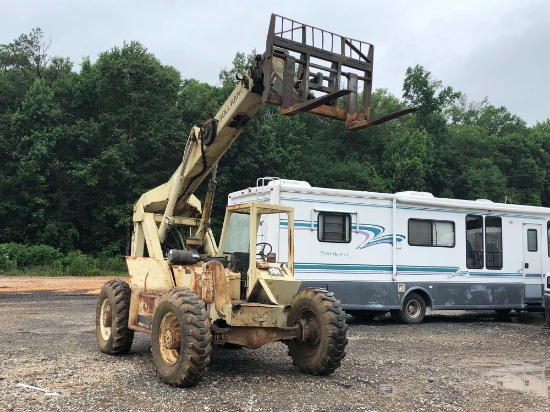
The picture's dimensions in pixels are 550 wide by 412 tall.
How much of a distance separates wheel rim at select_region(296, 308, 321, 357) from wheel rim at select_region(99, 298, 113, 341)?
10.3 ft

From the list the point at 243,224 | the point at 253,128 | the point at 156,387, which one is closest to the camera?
the point at 156,387

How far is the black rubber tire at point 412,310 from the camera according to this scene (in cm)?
1441

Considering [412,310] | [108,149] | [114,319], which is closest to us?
[114,319]

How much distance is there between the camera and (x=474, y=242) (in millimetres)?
15570

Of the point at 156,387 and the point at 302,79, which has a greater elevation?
the point at 302,79

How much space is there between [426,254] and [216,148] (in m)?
7.73

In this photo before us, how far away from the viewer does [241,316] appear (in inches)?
295

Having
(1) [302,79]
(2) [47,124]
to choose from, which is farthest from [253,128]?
(1) [302,79]

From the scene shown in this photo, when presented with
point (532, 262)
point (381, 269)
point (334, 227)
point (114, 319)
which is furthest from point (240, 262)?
point (532, 262)

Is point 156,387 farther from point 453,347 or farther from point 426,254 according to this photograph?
point 426,254

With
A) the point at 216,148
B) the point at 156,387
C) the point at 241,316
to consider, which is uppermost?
the point at 216,148

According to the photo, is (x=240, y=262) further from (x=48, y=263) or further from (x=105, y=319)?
(x=48, y=263)

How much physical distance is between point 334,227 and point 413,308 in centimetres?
309

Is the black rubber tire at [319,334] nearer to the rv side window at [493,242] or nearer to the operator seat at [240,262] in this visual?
the operator seat at [240,262]
